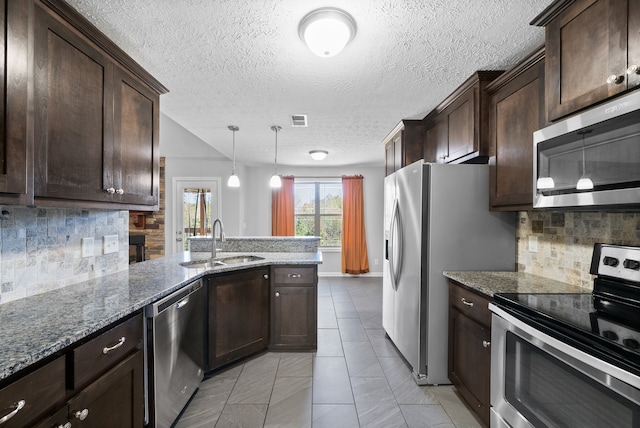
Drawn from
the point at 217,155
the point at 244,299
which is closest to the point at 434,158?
the point at 244,299

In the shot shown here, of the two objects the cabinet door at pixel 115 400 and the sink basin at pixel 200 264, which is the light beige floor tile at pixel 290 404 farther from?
the sink basin at pixel 200 264

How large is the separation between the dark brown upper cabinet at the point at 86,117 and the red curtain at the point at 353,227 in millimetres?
4516

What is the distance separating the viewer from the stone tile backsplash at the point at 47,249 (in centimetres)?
146

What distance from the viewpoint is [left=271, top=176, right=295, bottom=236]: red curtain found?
6.30 m

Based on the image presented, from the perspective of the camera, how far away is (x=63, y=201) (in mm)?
1404

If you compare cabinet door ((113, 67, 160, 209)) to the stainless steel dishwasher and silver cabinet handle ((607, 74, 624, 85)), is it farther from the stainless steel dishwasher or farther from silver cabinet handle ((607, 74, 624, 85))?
silver cabinet handle ((607, 74, 624, 85))

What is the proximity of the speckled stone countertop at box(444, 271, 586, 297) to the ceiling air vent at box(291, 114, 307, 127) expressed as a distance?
1990mm

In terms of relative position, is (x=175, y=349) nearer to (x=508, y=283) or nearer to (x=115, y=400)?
(x=115, y=400)

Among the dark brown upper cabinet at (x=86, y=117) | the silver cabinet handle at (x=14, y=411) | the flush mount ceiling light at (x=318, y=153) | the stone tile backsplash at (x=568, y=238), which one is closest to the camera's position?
the silver cabinet handle at (x=14, y=411)

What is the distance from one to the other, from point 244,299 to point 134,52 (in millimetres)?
1961

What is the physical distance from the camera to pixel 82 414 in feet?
3.66

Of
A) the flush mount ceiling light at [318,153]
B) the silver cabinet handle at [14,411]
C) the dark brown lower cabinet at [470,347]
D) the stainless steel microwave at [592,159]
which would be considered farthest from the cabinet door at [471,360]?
the flush mount ceiling light at [318,153]

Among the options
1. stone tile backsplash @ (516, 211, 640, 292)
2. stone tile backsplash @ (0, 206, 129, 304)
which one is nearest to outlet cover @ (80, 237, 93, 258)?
stone tile backsplash @ (0, 206, 129, 304)

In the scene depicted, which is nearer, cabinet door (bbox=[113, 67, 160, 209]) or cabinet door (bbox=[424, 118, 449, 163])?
cabinet door (bbox=[113, 67, 160, 209])
